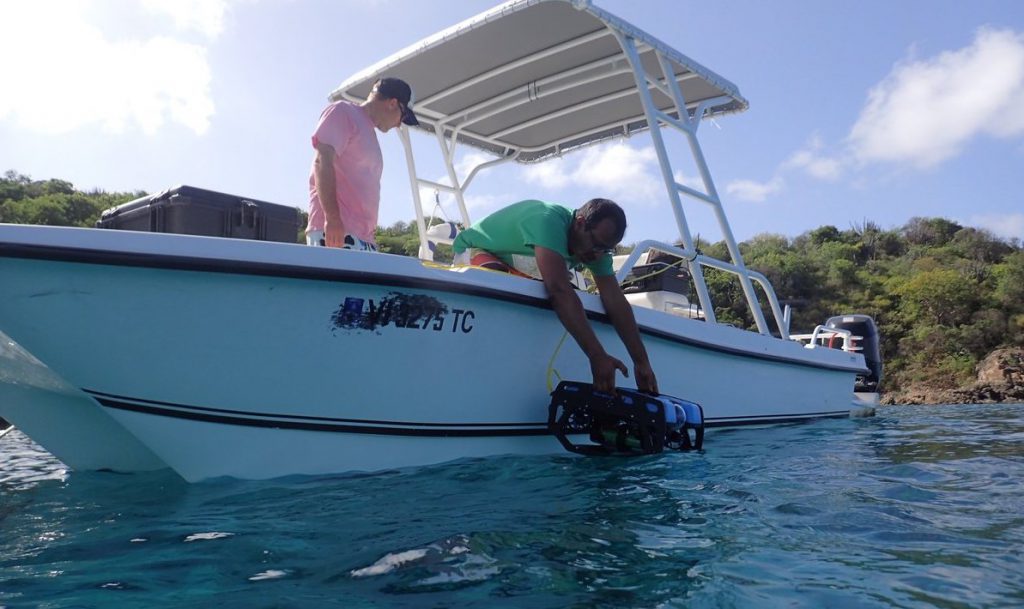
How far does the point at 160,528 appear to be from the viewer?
2.14 m

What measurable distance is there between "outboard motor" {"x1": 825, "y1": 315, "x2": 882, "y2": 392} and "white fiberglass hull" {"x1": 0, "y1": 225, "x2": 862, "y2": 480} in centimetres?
574

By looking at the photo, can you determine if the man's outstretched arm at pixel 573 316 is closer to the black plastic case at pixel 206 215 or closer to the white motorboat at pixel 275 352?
the white motorboat at pixel 275 352

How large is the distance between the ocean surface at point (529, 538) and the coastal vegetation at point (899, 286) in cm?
1370

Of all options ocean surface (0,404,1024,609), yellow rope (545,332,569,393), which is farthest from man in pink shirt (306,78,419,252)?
ocean surface (0,404,1024,609)

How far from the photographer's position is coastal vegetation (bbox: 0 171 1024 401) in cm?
1986

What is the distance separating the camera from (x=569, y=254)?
368 cm

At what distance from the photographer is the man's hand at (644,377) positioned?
3727 mm

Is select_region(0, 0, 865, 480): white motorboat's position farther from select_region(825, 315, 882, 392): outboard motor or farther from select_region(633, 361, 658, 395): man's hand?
select_region(825, 315, 882, 392): outboard motor

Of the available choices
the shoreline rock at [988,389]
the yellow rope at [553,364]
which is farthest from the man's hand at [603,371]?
the shoreline rock at [988,389]

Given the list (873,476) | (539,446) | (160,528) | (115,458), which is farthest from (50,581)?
(873,476)

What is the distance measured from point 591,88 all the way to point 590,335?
11.0 ft

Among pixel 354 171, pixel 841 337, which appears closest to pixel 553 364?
pixel 354 171

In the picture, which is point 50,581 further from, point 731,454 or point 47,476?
point 731,454

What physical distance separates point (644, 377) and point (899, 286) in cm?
2403
